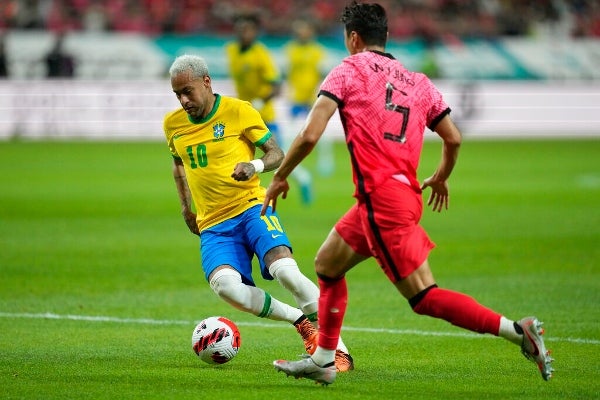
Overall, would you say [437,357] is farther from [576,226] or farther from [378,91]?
[576,226]

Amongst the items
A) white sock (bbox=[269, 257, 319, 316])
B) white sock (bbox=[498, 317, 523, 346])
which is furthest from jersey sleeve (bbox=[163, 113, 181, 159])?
white sock (bbox=[498, 317, 523, 346])

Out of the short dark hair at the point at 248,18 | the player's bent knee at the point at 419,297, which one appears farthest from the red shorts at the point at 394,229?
the short dark hair at the point at 248,18

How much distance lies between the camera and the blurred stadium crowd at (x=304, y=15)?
1252 inches

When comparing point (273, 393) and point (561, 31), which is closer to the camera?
point (273, 393)

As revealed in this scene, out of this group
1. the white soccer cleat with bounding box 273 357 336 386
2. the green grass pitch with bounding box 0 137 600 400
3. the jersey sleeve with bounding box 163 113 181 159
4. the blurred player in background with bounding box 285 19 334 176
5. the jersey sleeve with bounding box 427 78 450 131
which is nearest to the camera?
the jersey sleeve with bounding box 427 78 450 131

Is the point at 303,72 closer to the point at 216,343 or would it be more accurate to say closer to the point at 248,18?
the point at 248,18

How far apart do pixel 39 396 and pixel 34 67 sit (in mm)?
24478

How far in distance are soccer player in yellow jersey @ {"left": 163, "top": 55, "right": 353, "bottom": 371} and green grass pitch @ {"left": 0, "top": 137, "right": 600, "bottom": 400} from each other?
482 mm

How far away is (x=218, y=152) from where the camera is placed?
771cm

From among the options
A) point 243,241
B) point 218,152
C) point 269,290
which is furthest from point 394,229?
point 269,290

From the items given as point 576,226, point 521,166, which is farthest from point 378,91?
point 521,166

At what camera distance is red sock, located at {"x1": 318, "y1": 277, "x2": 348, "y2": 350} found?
21.7 feet

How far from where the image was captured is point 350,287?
36.3ft

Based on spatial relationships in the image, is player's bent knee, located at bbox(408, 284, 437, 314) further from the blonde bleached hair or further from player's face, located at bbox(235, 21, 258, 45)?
player's face, located at bbox(235, 21, 258, 45)
